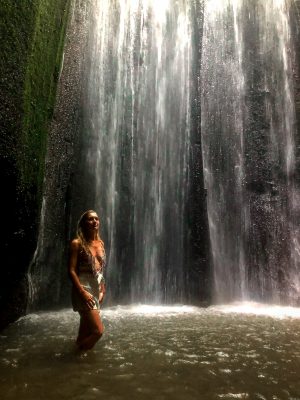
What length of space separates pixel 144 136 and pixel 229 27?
5.29m

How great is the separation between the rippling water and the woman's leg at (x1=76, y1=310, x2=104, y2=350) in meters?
0.11

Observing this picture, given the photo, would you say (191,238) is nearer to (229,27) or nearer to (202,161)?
(202,161)

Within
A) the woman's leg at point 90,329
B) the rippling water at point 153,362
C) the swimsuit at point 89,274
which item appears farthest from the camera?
the swimsuit at point 89,274

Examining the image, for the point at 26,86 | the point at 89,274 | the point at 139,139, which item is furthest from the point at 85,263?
the point at 139,139

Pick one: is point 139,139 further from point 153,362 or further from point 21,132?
point 153,362

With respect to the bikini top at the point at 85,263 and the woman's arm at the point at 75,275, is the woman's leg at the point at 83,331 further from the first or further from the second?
the bikini top at the point at 85,263

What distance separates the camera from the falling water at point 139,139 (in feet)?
33.9

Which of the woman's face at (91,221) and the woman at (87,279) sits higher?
the woman's face at (91,221)

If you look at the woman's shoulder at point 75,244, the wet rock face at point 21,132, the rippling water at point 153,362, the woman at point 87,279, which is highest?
the wet rock face at point 21,132

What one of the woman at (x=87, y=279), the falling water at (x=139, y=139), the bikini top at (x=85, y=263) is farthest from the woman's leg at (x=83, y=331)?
the falling water at (x=139, y=139)

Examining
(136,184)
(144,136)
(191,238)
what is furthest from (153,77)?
(191,238)

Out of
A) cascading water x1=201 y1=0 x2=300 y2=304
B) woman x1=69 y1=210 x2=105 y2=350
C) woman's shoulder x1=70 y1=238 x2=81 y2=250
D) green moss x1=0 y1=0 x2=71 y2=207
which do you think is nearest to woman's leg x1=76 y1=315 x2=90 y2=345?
woman x1=69 y1=210 x2=105 y2=350

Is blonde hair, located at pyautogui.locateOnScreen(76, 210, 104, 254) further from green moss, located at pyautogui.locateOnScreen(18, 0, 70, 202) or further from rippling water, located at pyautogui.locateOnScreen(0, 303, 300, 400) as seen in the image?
green moss, located at pyautogui.locateOnScreen(18, 0, 70, 202)

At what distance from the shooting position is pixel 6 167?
501cm
